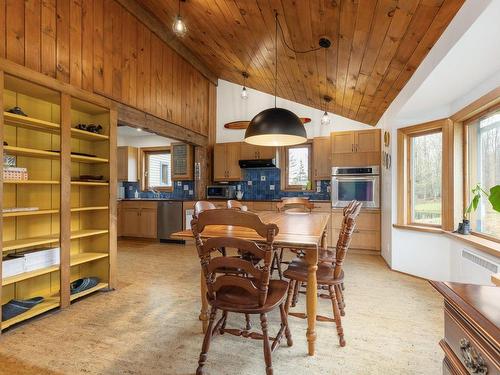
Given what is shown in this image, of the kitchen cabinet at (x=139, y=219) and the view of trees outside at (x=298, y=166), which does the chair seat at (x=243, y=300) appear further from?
the kitchen cabinet at (x=139, y=219)

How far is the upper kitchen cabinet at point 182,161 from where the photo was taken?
595cm

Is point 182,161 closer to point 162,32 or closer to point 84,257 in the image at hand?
→ point 162,32

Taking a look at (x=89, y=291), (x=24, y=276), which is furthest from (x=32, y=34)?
(x=89, y=291)

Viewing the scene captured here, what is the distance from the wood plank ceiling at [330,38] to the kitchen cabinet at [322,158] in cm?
60

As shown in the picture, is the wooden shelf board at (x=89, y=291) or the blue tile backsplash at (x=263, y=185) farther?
→ the blue tile backsplash at (x=263, y=185)

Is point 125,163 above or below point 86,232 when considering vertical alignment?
above

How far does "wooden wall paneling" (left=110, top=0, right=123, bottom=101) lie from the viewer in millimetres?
3260

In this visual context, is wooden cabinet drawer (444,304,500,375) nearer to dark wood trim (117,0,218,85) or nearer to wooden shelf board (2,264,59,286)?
wooden shelf board (2,264,59,286)

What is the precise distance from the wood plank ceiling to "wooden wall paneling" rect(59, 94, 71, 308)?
1978 mm

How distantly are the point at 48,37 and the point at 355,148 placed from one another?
4.39 metres

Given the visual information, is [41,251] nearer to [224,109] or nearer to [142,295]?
[142,295]

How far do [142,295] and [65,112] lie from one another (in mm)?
1957

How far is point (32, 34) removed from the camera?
7.84 ft

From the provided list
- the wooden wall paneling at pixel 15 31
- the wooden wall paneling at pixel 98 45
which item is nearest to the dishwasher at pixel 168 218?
the wooden wall paneling at pixel 98 45
